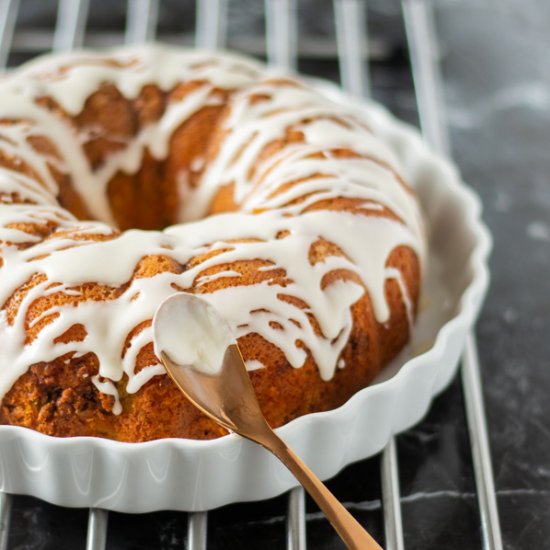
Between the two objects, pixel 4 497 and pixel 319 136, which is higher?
pixel 319 136

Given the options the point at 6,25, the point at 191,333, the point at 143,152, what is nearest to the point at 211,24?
the point at 6,25

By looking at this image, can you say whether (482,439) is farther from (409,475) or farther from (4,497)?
(4,497)

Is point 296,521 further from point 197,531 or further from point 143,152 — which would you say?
point 143,152

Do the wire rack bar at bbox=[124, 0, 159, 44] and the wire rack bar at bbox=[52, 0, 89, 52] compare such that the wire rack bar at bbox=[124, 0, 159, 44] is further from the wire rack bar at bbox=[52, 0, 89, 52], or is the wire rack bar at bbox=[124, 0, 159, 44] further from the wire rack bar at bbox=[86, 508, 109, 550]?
the wire rack bar at bbox=[86, 508, 109, 550]

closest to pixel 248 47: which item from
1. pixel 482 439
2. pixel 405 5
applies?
pixel 405 5

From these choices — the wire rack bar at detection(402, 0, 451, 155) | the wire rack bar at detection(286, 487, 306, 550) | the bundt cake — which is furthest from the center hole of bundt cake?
the wire rack bar at detection(402, 0, 451, 155)
